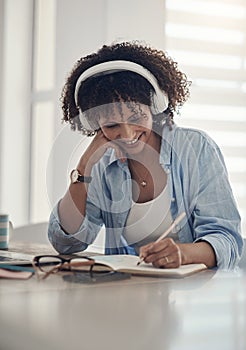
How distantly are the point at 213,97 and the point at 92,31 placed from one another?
53 cm

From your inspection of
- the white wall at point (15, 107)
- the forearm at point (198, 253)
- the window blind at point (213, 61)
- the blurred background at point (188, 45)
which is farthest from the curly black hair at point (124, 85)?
the white wall at point (15, 107)

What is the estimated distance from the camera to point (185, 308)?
836mm

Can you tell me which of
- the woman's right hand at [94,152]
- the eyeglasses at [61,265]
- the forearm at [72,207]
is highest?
the woman's right hand at [94,152]

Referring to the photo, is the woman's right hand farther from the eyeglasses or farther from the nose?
the eyeglasses

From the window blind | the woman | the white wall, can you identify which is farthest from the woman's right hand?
the white wall

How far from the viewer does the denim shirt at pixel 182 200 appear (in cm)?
131

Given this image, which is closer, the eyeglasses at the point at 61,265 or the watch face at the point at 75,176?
the eyeglasses at the point at 61,265

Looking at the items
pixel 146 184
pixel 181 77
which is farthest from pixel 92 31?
pixel 146 184

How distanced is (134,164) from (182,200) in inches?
6.0

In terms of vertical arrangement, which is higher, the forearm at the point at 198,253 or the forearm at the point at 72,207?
the forearm at the point at 72,207

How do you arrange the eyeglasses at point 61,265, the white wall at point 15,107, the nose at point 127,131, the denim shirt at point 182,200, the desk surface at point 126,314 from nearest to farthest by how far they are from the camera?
the desk surface at point 126,314 → the eyeglasses at point 61,265 → the denim shirt at point 182,200 → the nose at point 127,131 → the white wall at point 15,107

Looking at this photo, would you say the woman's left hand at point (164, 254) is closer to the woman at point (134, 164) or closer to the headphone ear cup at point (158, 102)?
the woman at point (134, 164)

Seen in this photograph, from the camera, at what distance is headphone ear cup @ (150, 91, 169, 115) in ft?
4.79

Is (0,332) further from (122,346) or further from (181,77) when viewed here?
(181,77)
